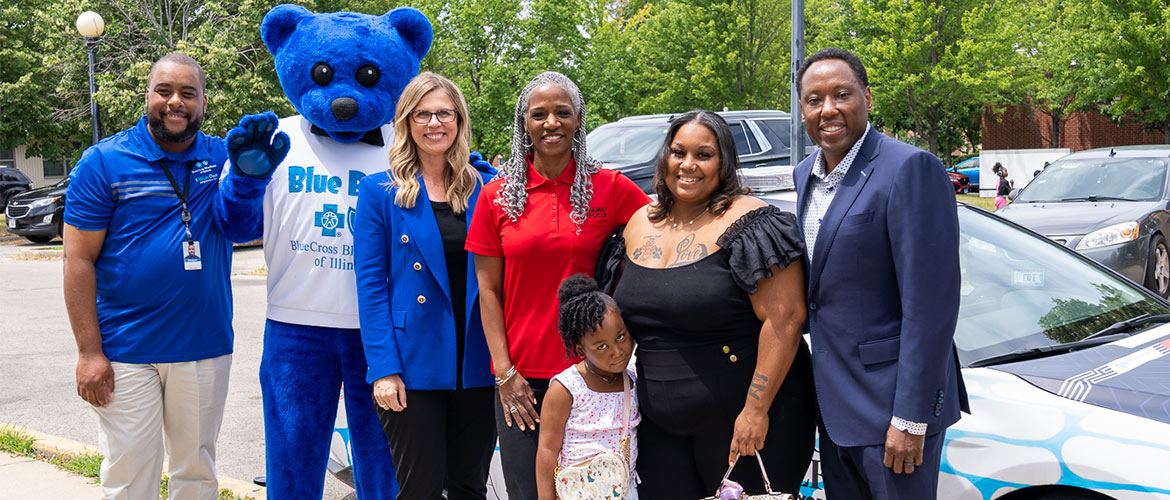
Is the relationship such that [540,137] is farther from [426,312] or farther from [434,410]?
[434,410]

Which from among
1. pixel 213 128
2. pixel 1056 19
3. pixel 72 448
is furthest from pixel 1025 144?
pixel 72 448

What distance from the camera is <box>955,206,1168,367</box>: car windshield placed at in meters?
3.45

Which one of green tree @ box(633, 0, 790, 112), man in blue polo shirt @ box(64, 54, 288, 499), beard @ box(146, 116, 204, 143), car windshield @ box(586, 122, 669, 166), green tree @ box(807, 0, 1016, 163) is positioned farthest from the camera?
green tree @ box(633, 0, 790, 112)

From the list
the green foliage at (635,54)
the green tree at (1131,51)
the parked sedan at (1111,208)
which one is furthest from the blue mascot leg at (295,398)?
the green tree at (1131,51)

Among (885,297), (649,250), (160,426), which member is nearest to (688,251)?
(649,250)

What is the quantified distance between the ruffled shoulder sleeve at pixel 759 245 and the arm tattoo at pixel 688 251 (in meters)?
0.06

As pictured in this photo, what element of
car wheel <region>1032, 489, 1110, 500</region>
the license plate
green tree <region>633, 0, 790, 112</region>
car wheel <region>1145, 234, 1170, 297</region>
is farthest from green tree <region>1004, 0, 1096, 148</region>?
car wheel <region>1032, 489, 1110, 500</region>

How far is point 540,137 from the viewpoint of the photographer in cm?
302

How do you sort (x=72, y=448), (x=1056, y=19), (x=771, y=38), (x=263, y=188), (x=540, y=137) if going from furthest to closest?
(x=1056, y=19), (x=771, y=38), (x=72, y=448), (x=263, y=188), (x=540, y=137)

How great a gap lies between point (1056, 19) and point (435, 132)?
33806 mm

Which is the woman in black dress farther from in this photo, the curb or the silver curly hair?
the curb

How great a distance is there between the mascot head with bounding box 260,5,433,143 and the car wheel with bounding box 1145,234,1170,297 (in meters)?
8.09

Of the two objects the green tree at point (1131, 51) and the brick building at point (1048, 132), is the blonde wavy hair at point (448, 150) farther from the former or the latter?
the brick building at point (1048, 132)

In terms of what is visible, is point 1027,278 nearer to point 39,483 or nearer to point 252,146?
point 252,146
